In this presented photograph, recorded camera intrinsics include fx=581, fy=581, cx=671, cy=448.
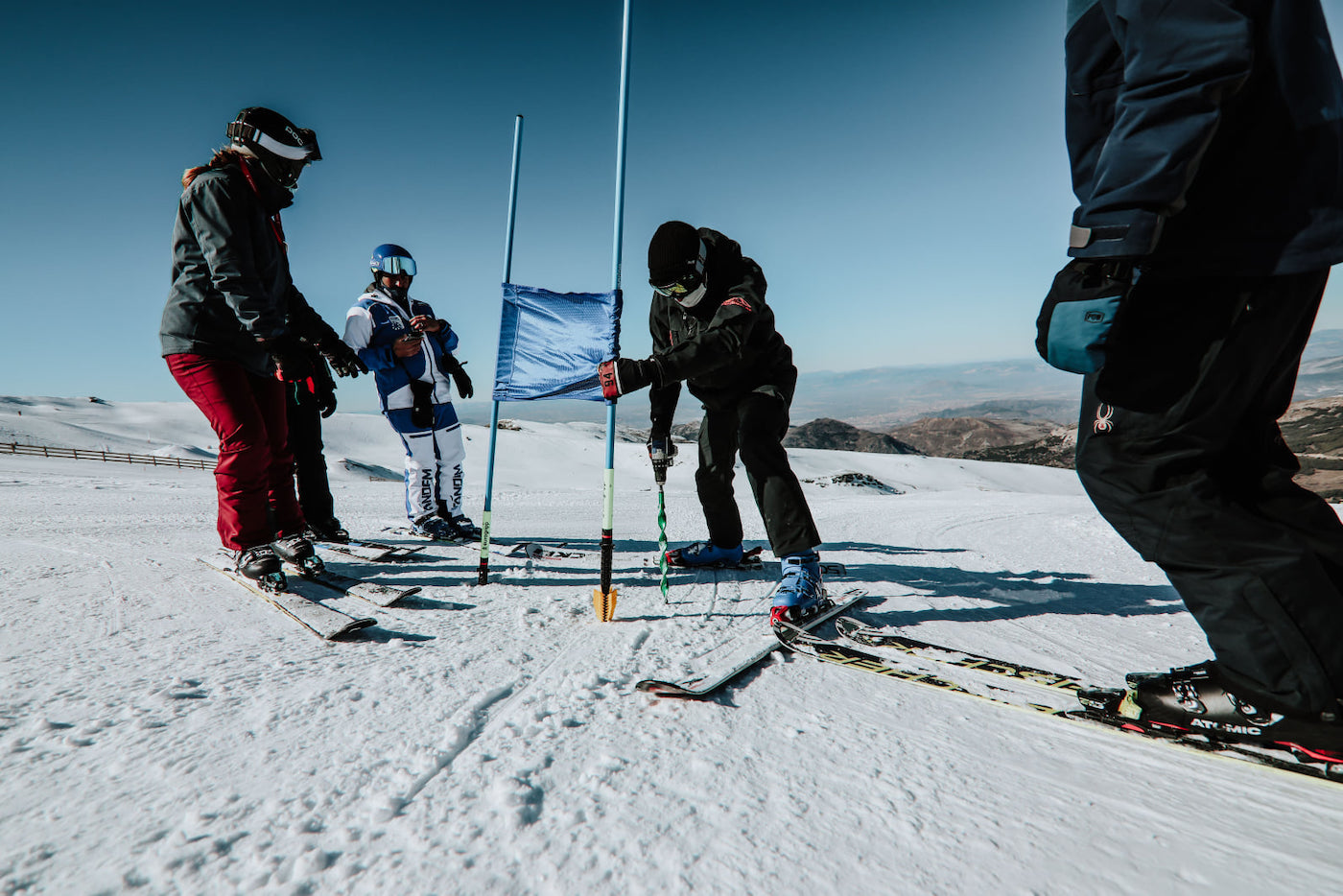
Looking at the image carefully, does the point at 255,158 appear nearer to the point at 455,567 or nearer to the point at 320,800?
the point at 455,567

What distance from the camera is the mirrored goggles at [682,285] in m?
2.79

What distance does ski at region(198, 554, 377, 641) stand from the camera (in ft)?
7.21

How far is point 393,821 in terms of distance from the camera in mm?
1128

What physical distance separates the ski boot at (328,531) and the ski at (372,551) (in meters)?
0.21

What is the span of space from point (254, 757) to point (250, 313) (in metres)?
2.17

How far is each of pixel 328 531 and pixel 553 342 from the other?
252 centimetres

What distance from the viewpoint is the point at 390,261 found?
4.75 meters

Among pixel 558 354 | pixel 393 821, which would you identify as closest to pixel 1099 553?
pixel 558 354

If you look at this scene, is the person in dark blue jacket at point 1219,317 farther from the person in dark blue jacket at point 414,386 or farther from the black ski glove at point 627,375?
the person in dark blue jacket at point 414,386

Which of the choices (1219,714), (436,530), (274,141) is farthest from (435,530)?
(1219,714)

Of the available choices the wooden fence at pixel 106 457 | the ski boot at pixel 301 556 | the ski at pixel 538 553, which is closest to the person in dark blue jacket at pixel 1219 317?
the ski at pixel 538 553

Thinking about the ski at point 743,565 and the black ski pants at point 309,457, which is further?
the black ski pants at point 309,457

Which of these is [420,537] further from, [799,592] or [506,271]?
[799,592]

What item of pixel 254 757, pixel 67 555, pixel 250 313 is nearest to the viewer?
pixel 254 757
